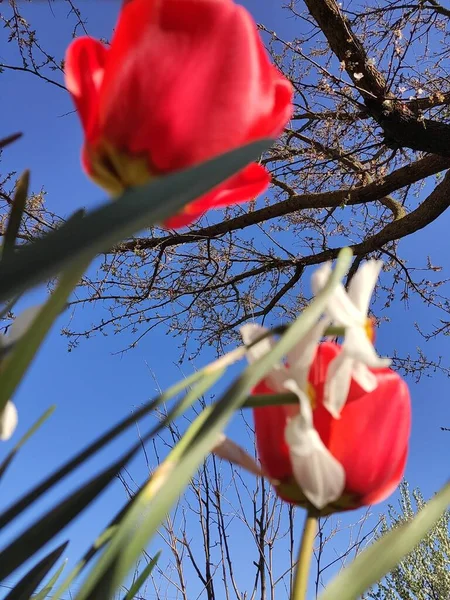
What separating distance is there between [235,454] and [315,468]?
41 mm

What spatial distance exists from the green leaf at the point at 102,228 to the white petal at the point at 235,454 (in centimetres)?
13

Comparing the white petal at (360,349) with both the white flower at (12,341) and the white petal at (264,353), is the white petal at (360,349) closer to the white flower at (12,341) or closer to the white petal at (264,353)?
the white petal at (264,353)

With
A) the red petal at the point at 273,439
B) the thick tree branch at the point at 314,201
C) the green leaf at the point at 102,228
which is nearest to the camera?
the green leaf at the point at 102,228

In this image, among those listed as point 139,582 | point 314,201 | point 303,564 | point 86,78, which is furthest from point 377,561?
point 314,201

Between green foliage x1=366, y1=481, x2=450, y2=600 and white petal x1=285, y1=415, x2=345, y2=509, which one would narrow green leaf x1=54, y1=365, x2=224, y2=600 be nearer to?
white petal x1=285, y1=415, x2=345, y2=509

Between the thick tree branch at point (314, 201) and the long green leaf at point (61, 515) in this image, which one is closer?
the long green leaf at point (61, 515)

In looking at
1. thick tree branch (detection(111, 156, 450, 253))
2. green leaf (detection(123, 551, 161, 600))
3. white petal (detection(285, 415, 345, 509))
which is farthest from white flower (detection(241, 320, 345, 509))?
thick tree branch (detection(111, 156, 450, 253))

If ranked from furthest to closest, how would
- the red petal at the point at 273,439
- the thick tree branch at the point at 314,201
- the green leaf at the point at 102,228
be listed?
the thick tree branch at the point at 314,201 < the red petal at the point at 273,439 < the green leaf at the point at 102,228

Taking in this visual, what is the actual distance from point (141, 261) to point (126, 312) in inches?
11.2

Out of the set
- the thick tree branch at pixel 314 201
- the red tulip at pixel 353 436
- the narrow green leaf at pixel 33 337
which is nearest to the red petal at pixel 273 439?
the red tulip at pixel 353 436

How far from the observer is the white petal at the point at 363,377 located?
0.87 feet

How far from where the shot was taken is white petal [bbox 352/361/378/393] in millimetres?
266

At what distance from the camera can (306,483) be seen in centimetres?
25

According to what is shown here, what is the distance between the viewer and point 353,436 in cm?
27
